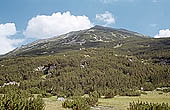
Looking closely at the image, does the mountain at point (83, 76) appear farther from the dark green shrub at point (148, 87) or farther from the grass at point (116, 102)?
the grass at point (116, 102)

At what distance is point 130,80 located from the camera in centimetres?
6706

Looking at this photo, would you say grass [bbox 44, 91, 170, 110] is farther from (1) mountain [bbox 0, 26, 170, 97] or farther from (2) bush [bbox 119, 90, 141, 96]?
(1) mountain [bbox 0, 26, 170, 97]

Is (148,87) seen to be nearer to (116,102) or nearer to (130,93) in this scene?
(130,93)

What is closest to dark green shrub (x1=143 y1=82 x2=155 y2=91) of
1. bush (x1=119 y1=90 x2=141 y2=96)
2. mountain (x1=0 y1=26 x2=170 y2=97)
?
mountain (x1=0 y1=26 x2=170 y2=97)

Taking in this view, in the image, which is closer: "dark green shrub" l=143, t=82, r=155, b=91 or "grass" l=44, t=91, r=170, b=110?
"grass" l=44, t=91, r=170, b=110

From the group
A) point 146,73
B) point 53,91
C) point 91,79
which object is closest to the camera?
point 53,91

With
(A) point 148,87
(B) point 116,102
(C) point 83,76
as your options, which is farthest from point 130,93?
(C) point 83,76

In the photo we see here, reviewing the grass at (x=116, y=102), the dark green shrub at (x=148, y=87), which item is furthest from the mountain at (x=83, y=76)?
the grass at (x=116, y=102)

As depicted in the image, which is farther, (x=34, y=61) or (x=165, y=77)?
(x=34, y=61)

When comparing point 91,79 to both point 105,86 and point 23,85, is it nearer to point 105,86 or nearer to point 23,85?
point 105,86

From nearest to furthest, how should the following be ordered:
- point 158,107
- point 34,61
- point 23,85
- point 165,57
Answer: point 158,107, point 23,85, point 34,61, point 165,57

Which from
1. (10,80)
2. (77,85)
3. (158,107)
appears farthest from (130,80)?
(158,107)

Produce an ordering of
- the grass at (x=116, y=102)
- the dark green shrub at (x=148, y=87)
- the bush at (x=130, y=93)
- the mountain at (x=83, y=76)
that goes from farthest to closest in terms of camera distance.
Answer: the dark green shrub at (x=148, y=87) → the mountain at (x=83, y=76) → the bush at (x=130, y=93) → the grass at (x=116, y=102)

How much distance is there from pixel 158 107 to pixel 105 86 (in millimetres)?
41943
